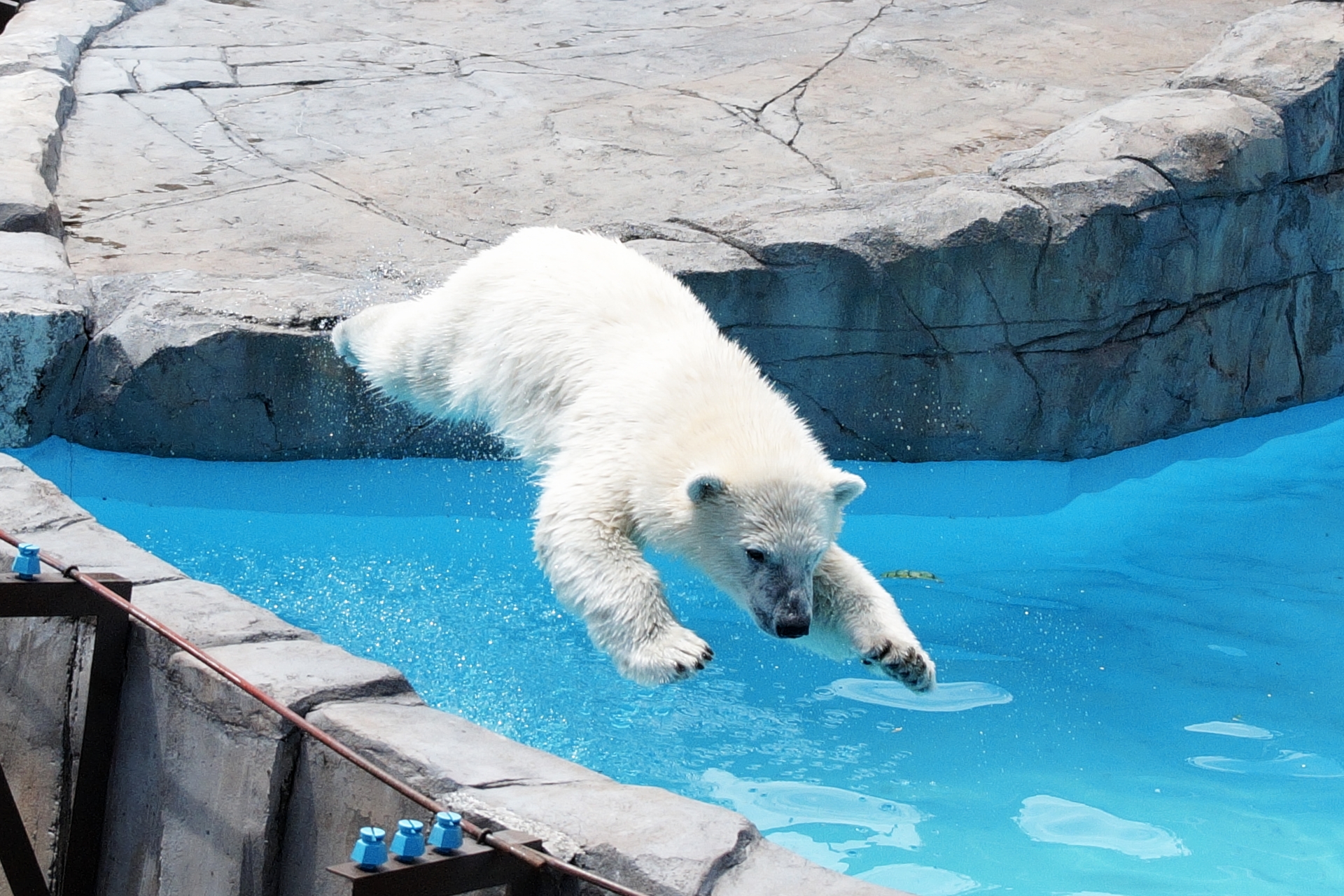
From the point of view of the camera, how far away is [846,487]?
11.0 ft

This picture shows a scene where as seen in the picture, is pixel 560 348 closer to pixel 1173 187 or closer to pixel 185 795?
pixel 185 795

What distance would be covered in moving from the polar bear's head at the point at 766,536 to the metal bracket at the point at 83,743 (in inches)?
49.4

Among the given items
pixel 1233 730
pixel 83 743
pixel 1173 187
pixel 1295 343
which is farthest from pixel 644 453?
pixel 1295 343

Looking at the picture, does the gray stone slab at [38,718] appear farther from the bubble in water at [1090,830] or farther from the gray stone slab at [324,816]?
→ the bubble in water at [1090,830]

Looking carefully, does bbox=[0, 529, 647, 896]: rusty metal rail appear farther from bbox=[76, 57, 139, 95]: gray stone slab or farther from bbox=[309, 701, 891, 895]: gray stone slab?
bbox=[76, 57, 139, 95]: gray stone slab

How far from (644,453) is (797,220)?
2355 millimetres

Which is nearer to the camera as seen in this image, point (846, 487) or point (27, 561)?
point (27, 561)

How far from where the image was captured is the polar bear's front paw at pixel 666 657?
9.78ft

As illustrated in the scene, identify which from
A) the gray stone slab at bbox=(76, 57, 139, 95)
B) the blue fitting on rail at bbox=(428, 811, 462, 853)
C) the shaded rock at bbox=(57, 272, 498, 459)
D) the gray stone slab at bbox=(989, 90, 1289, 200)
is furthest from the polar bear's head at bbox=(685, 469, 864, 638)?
the gray stone slab at bbox=(76, 57, 139, 95)

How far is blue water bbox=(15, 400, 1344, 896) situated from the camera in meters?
3.58

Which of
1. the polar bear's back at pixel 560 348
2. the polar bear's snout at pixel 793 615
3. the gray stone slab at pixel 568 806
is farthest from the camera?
the polar bear's back at pixel 560 348

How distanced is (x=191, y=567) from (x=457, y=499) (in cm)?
106

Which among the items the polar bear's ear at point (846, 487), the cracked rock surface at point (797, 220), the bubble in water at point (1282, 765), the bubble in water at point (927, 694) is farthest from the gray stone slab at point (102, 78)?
the bubble in water at point (1282, 765)

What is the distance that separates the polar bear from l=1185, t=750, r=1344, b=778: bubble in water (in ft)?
3.93
